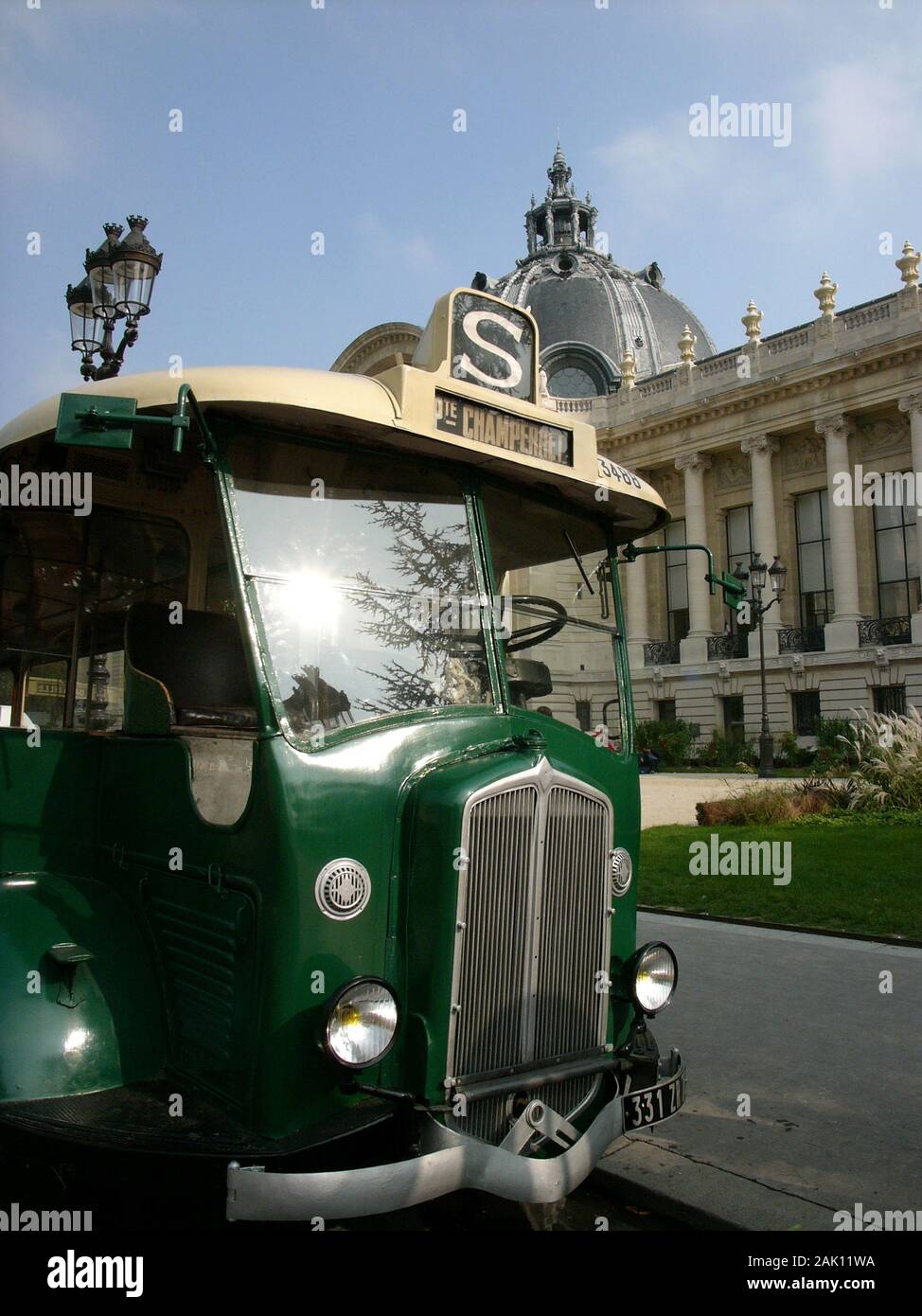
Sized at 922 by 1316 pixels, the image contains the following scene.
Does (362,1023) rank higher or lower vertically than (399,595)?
lower

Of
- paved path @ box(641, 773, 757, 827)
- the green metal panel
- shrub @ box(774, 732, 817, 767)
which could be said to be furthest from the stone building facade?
the green metal panel

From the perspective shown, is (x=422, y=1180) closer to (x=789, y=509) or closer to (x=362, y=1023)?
(x=362, y=1023)

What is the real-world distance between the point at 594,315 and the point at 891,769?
4921 cm

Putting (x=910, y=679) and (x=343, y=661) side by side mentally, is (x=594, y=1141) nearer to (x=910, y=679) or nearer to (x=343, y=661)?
(x=343, y=661)

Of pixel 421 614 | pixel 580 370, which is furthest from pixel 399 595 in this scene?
pixel 580 370

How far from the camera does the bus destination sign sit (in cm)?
404

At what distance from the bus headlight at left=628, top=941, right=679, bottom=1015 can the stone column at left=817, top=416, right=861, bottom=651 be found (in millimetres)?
38542

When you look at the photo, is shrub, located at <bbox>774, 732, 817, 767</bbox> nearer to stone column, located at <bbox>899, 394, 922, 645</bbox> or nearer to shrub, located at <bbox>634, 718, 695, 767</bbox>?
shrub, located at <bbox>634, 718, 695, 767</bbox>

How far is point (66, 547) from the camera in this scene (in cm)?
493

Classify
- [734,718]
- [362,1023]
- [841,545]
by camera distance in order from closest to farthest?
[362,1023]
[841,545]
[734,718]

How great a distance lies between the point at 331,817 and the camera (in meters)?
3.54

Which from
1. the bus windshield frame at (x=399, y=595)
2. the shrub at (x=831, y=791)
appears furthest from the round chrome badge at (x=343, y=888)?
the shrub at (x=831, y=791)

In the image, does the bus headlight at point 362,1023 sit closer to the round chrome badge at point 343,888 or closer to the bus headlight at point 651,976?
the round chrome badge at point 343,888

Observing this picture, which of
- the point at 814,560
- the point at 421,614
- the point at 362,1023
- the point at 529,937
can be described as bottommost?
the point at 362,1023
